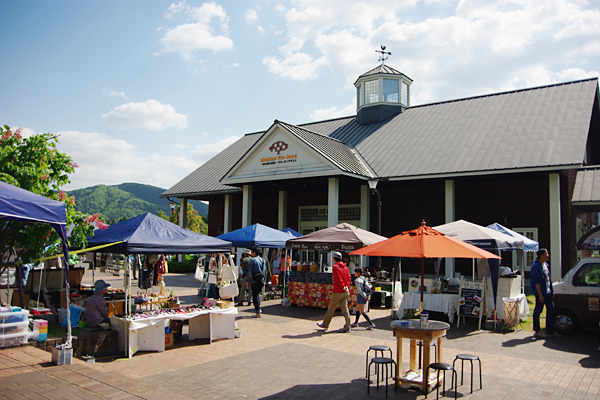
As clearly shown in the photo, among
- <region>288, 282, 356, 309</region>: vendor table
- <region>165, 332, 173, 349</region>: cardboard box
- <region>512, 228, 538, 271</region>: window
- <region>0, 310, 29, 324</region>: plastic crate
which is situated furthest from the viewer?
<region>512, 228, 538, 271</region>: window

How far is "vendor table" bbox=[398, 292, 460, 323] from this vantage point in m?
11.8

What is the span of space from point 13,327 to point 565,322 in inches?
433

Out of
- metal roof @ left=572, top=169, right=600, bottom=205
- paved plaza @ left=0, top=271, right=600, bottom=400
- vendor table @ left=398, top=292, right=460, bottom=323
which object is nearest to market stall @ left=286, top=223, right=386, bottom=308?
vendor table @ left=398, top=292, right=460, bottom=323

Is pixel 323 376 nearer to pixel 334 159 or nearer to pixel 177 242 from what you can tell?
pixel 177 242

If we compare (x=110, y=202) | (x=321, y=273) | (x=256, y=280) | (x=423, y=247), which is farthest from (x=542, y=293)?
(x=110, y=202)

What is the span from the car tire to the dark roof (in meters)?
7.90

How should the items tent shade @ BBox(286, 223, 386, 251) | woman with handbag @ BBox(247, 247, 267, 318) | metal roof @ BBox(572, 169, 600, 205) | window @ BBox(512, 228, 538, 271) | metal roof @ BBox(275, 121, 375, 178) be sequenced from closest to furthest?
woman with handbag @ BBox(247, 247, 267, 318)
tent shade @ BBox(286, 223, 386, 251)
metal roof @ BBox(572, 169, 600, 205)
window @ BBox(512, 228, 538, 271)
metal roof @ BBox(275, 121, 375, 178)

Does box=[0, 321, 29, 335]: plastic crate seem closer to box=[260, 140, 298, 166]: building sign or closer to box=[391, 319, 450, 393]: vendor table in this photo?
box=[391, 319, 450, 393]: vendor table

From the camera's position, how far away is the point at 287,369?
24.4ft

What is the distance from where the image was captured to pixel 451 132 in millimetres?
22234

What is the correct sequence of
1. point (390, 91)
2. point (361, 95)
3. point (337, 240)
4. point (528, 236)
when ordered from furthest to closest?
point (361, 95)
point (390, 91)
point (528, 236)
point (337, 240)

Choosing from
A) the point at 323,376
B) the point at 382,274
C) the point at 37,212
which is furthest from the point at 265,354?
the point at 382,274

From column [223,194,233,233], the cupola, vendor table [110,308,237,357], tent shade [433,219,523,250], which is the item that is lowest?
vendor table [110,308,237,357]

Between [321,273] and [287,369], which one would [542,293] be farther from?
[287,369]
